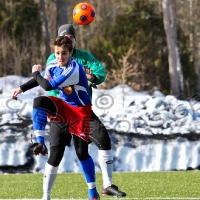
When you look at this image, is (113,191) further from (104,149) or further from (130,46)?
(130,46)

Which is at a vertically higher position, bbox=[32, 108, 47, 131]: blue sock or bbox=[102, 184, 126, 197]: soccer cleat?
bbox=[32, 108, 47, 131]: blue sock

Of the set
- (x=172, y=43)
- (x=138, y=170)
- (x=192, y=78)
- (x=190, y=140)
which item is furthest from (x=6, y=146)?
(x=192, y=78)

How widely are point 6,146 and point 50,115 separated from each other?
5027 millimetres

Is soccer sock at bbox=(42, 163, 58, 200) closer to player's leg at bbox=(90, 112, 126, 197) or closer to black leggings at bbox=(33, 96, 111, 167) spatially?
black leggings at bbox=(33, 96, 111, 167)

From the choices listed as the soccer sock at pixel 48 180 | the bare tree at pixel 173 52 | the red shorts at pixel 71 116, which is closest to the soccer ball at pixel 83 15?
the red shorts at pixel 71 116

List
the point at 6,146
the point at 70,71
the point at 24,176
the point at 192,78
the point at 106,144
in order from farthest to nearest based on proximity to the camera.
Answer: the point at 192,78 < the point at 6,146 < the point at 24,176 < the point at 106,144 < the point at 70,71

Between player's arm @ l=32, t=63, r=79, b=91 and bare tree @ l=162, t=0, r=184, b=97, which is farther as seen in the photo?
bare tree @ l=162, t=0, r=184, b=97

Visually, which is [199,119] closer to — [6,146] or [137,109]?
[137,109]

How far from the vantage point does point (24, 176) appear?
33.0 feet

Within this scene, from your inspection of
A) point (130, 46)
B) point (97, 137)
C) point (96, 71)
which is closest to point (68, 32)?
point (96, 71)

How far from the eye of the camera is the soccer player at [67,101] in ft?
20.0

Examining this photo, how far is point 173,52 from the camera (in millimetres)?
21734

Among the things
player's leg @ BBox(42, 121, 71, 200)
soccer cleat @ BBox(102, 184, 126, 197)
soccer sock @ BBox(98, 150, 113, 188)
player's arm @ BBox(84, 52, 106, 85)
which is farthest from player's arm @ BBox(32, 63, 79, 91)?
soccer cleat @ BBox(102, 184, 126, 197)

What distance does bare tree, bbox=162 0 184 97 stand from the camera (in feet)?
70.5
